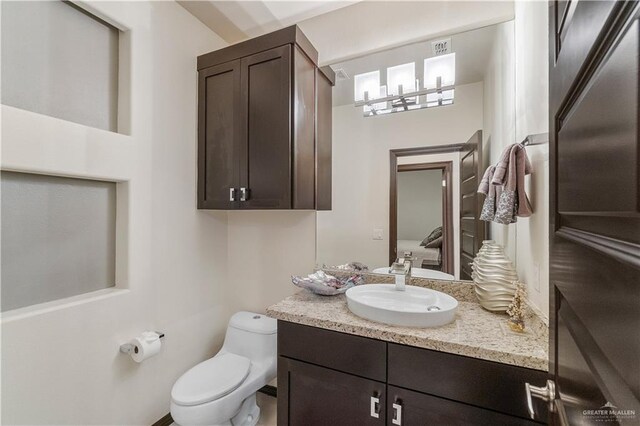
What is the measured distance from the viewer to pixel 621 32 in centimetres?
33

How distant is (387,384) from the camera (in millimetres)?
1097

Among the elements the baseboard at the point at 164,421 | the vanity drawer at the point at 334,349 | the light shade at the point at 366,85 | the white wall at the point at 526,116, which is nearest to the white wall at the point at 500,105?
the white wall at the point at 526,116

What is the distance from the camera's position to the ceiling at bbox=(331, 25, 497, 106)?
1523 mm

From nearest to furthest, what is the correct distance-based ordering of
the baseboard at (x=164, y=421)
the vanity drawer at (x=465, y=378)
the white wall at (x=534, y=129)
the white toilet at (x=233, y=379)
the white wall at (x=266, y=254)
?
the vanity drawer at (x=465, y=378)
the white wall at (x=534, y=129)
the white toilet at (x=233, y=379)
the baseboard at (x=164, y=421)
the white wall at (x=266, y=254)

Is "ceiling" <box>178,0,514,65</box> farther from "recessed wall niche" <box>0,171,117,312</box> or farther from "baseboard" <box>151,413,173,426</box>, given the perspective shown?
"baseboard" <box>151,413,173,426</box>

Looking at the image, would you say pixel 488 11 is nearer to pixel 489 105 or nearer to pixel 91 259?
pixel 489 105

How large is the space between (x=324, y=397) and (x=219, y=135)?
1.68 metres

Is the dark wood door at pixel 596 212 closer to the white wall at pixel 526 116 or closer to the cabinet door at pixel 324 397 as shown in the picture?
the white wall at pixel 526 116

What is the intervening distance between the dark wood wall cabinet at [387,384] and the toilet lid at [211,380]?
0.37 m

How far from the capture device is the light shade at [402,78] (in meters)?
1.66

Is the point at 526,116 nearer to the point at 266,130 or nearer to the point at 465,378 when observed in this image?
the point at 465,378

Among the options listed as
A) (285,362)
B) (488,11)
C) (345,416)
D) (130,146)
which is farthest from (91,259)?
(488,11)

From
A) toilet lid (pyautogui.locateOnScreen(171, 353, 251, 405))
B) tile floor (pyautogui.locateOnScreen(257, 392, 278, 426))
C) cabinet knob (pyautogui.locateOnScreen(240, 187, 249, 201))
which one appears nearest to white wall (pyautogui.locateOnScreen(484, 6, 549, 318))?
→ cabinet knob (pyautogui.locateOnScreen(240, 187, 249, 201))

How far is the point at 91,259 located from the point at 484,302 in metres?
2.03
